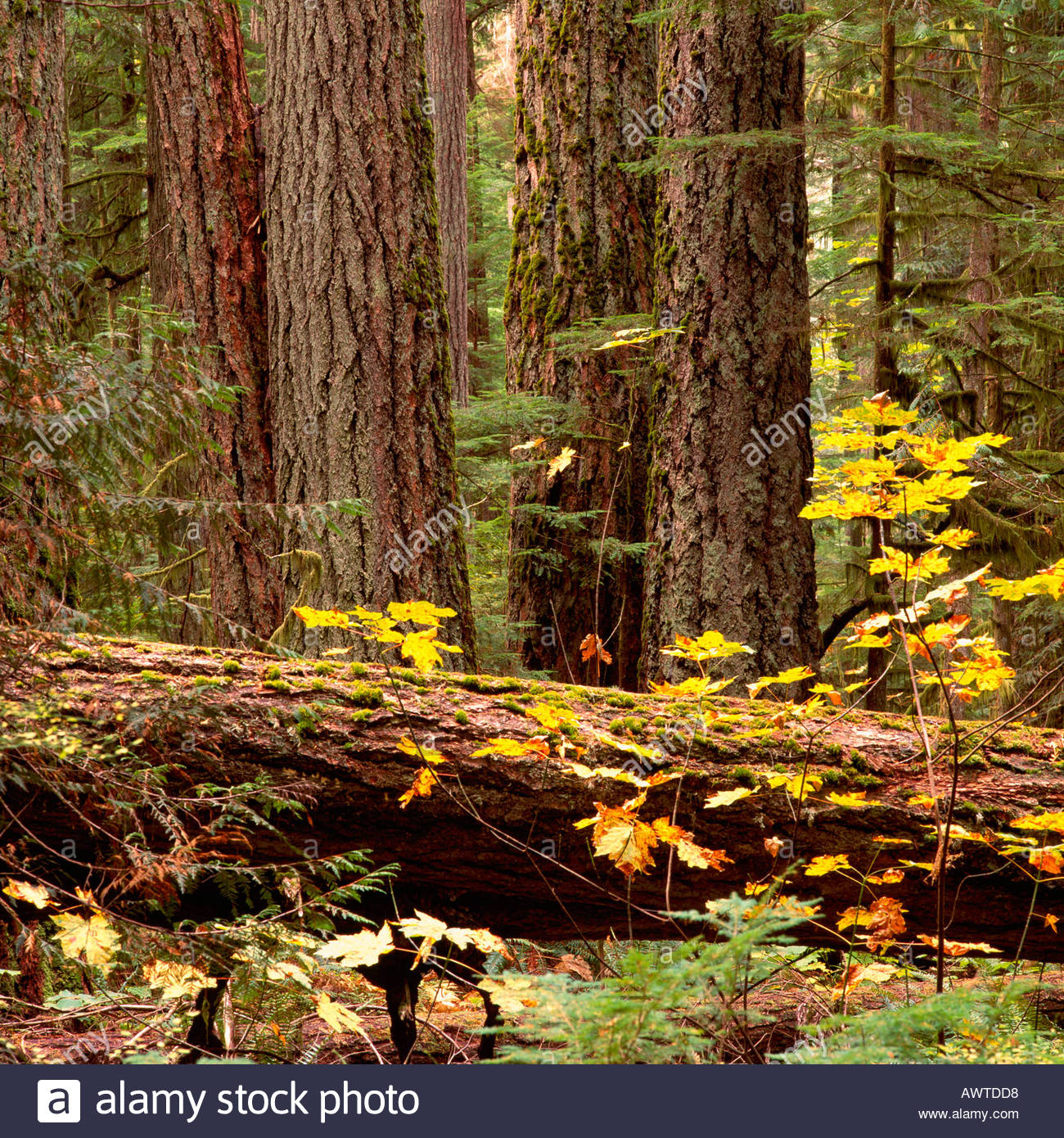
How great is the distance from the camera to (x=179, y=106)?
5.61 metres

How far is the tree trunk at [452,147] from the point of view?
969 centimetres

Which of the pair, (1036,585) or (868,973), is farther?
(868,973)

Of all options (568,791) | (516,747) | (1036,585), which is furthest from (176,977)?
(1036,585)

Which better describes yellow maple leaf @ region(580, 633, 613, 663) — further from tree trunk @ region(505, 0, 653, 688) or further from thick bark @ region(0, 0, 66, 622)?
thick bark @ region(0, 0, 66, 622)

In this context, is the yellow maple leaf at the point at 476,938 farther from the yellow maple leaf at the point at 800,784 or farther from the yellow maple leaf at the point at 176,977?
the yellow maple leaf at the point at 800,784

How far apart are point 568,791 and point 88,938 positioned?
1355 millimetres

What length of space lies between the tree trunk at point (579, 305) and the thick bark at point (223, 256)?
1.65m

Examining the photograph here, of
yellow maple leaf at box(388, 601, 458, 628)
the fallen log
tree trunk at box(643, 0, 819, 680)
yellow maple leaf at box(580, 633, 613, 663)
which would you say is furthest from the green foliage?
tree trunk at box(643, 0, 819, 680)

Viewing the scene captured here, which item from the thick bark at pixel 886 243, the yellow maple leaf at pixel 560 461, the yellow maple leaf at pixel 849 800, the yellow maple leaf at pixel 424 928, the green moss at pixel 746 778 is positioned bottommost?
the yellow maple leaf at pixel 424 928

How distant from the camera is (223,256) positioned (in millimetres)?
5457

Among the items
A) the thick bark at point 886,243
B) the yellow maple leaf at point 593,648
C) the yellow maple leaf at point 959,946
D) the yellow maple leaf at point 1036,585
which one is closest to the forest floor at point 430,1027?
the yellow maple leaf at point 959,946

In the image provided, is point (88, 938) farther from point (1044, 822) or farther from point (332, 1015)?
point (1044, 822)

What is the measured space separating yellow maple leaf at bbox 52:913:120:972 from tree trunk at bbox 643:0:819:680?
10.3 feet
